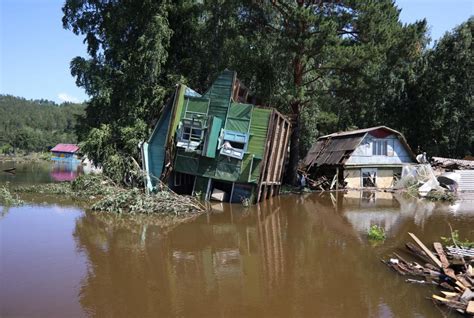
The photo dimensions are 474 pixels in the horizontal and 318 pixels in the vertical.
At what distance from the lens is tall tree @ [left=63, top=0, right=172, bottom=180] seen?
27.0 metres

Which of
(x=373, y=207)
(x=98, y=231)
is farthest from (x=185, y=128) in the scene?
(x=373, y=207)

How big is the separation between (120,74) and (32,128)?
128m

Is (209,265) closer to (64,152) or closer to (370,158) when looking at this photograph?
(370,158)

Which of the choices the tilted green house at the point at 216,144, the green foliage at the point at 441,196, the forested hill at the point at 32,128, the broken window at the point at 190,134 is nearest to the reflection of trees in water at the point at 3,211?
the tilted green house at the point at 216,144

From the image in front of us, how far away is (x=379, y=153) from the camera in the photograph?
109 ft

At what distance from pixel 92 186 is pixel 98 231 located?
10.4 m

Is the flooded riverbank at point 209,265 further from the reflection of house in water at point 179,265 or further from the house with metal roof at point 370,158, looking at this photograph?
the house with metal roof at point 370,158

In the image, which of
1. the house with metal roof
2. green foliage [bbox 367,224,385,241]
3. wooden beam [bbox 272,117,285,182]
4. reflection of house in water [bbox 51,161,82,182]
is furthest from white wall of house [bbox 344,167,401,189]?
reflection of house in water [bbox 51,161,82,182]

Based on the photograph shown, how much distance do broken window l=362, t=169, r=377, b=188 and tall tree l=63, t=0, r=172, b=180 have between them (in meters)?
16.7

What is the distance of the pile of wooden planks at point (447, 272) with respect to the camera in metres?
8.34

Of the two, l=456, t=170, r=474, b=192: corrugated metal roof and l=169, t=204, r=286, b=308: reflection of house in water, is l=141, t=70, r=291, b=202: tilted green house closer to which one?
l=169, t=204, r=286, b=308: reflection of house in water

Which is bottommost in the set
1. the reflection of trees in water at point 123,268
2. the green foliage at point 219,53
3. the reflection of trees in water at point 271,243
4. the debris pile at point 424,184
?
the reflection of trees in water at point 123,268

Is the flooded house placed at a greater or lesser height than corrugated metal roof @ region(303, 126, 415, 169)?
lesser

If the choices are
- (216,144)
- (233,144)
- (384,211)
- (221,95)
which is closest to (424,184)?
(384,211)
